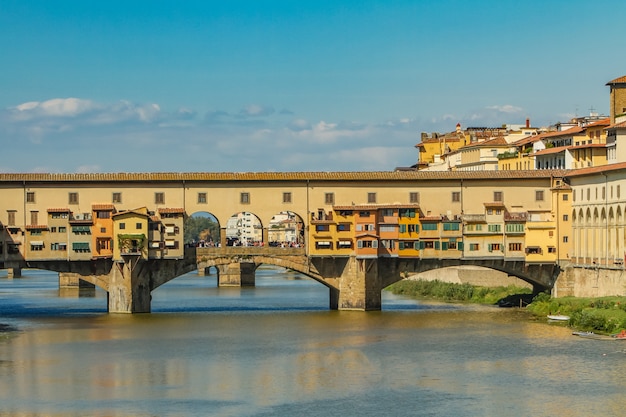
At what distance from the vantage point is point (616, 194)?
6969 cm

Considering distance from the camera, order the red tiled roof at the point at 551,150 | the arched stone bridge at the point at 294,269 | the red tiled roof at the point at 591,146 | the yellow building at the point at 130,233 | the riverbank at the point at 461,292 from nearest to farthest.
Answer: the yellow building at the point at 130,233 < the arched stone bridge at the point at 294,269 < the riverbank at the point at 461,292 < the red tiled roof at the point at 591,146 < the red tiled roof at the point at 551,150

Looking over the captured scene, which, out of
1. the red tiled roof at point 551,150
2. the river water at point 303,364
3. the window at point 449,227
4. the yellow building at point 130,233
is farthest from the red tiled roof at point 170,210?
the red tiled roof at point 551,150

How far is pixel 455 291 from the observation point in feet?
277

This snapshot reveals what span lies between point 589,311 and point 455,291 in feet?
71.3

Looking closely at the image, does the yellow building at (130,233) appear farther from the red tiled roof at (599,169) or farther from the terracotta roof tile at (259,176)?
the red tiled roof at (599,169)

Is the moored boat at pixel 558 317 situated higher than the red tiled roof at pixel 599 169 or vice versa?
the red tiled roof at pixel 599 169

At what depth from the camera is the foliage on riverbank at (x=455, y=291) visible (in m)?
80.0

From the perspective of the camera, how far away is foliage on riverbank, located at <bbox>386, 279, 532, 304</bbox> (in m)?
80.0

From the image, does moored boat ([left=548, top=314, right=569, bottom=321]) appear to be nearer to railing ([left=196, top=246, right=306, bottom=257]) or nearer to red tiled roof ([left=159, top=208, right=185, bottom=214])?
railing ([left=196, top=246, right=306, bottom=257])

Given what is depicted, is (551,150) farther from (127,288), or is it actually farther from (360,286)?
(127,288)

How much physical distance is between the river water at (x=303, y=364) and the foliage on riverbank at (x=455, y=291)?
194 inches

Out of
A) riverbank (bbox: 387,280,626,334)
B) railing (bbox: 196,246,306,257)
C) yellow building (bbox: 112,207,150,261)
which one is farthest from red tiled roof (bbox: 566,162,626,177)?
yellow building (bbox: 112,207,150,261)

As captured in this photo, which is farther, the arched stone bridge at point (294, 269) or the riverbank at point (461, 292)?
the riverbank at point (461, 292)

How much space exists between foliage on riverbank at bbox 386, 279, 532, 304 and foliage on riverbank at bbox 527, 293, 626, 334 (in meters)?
7.44
